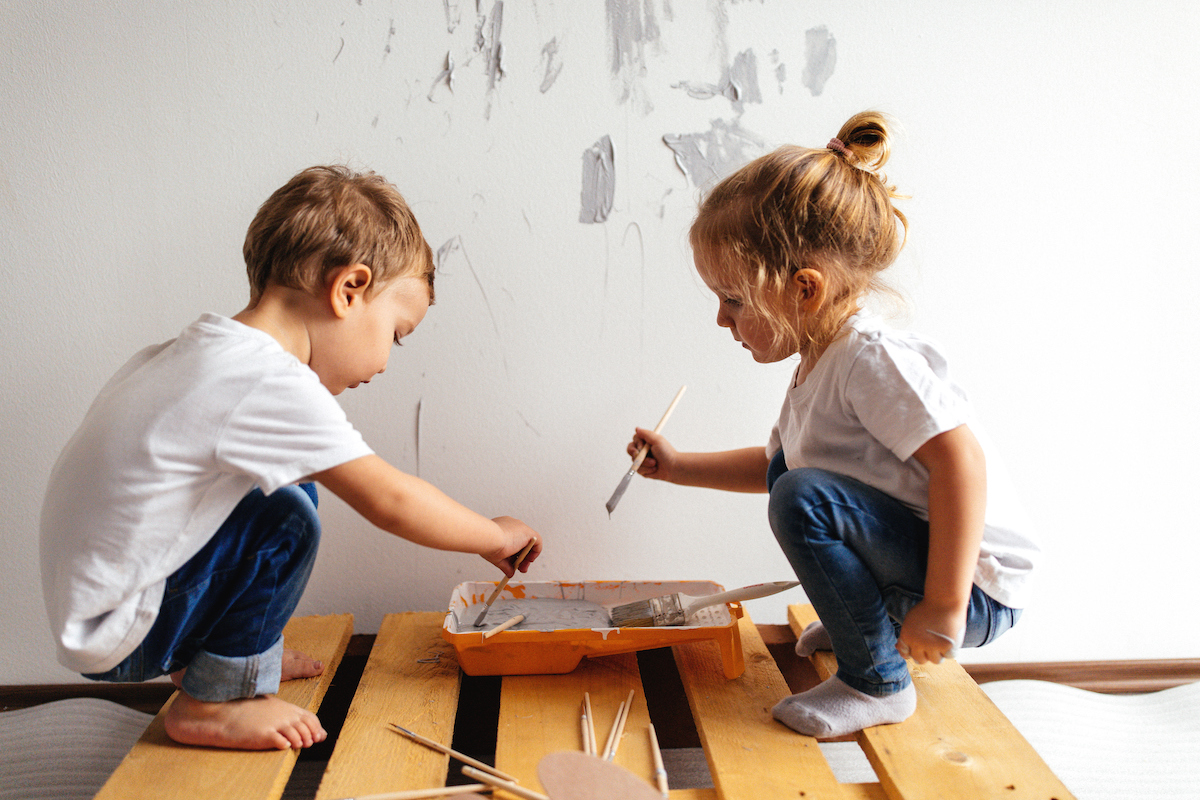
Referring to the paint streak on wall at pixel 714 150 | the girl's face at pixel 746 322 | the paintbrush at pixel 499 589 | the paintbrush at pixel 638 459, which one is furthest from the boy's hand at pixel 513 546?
the paint streak on wall at pixel 714 150

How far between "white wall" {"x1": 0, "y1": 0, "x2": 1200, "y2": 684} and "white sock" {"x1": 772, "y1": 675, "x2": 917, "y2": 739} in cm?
34

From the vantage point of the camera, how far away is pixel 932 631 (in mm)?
802

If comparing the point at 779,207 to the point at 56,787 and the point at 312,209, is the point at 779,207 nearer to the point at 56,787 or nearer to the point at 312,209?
the point at 312,209

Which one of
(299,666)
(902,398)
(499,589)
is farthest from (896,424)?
(299,666)

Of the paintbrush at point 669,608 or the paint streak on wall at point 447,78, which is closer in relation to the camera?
the paintbrush at point 669,608

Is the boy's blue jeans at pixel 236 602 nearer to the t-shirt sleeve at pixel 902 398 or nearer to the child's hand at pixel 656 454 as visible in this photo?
A: the child's hand at pixel 656 454

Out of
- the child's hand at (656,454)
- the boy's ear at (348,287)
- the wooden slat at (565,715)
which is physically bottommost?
the wooden slat at (565,715)

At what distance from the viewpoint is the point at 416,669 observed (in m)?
0.99

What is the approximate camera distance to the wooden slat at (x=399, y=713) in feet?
2.56

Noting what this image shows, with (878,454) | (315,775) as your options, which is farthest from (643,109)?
(315,775)

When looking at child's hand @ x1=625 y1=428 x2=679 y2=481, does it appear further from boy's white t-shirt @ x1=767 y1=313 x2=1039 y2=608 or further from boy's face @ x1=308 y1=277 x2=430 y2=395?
boy's face @ x1=308 y1=277 x2=430 y2=395

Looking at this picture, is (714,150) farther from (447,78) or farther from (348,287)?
(348,287)

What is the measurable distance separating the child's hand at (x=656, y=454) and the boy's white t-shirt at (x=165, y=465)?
433 mm

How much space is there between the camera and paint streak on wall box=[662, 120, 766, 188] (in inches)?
43.5
